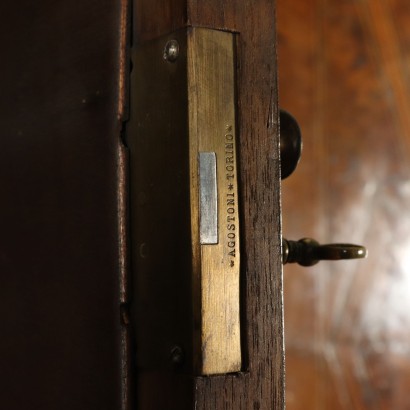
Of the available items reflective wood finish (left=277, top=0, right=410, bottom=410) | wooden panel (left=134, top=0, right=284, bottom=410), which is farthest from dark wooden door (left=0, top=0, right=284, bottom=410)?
reflective wood finish (left=277, top=0, right=410, bottom=410)

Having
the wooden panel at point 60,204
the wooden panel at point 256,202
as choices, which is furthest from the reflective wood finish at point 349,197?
the wooden panel at point 256,202

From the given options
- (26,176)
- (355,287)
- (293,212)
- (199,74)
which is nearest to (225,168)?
(199,74)

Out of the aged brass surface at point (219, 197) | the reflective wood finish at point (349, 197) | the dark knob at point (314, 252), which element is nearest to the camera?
the aged brass surface at point (219, 197)

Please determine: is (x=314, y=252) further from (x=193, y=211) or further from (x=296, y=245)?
(x=193, y=211)

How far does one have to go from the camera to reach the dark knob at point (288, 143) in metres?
0.57

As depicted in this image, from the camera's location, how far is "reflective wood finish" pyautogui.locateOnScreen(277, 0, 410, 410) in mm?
1600

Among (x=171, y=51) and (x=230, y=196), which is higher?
(x=171, y=51)

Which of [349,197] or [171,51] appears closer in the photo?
[171,51]

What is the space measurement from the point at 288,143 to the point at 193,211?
0.39 feet

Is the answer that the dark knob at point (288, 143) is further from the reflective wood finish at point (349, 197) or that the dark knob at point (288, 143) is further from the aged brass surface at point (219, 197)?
the reflective wood finish at point (349, 197)

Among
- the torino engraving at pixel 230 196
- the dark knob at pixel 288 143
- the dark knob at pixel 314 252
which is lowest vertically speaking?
the dark knob at pixel 314 252

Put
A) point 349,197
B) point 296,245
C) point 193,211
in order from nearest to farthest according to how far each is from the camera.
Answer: point 193,211 → point 296,245 → point 349,197

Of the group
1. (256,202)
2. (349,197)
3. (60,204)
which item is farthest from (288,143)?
(349,197)

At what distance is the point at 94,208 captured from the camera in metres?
0.57
